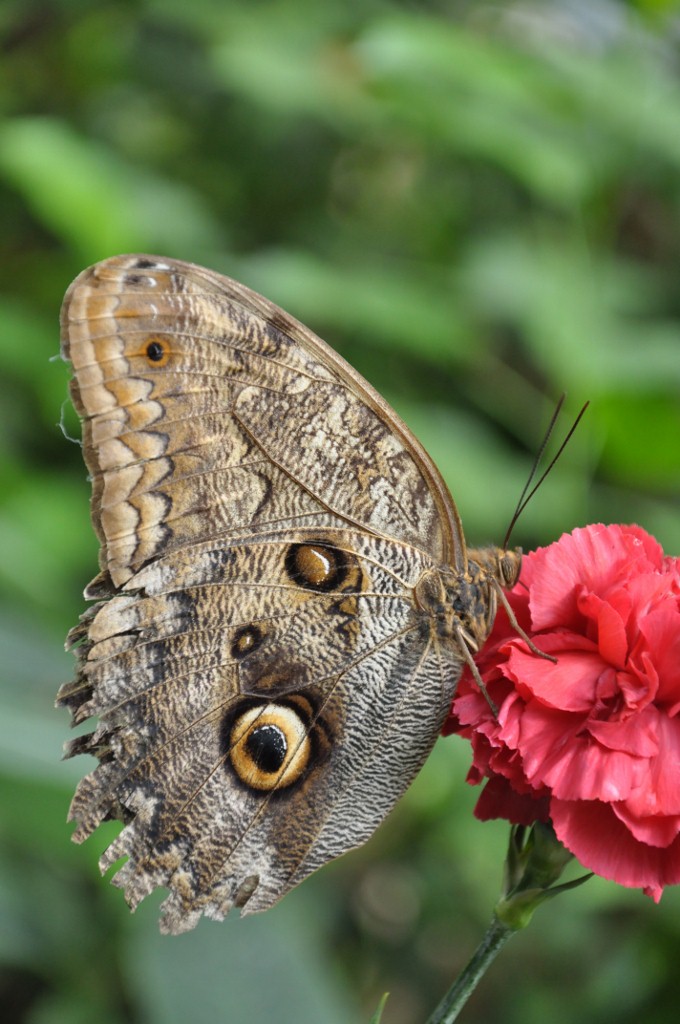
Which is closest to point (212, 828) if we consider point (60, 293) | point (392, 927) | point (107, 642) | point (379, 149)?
point (107, 642)

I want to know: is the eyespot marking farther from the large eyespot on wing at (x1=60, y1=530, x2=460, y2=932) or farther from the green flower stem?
the green flower stem

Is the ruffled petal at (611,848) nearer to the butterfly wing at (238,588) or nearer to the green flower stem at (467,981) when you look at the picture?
the green flower stem at (467,981)

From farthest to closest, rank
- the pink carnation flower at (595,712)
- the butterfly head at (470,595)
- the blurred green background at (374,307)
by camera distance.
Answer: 1. the blurred green background at (374,307)
2. the butterfly head at (470,595)
3. the pink carnation flower at (595,712)

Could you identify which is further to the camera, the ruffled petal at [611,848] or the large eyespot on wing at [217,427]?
the large eyespot on wing at [217,427]

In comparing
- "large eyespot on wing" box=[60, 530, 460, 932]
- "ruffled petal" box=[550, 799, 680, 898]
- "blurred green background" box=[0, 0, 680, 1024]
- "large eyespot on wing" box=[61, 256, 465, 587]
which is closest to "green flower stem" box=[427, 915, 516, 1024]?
"ruffled petal" box=[550, 799, 680, 898]

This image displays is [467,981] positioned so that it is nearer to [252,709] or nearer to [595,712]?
[595,712]

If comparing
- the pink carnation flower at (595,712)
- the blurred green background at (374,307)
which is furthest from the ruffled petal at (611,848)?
the blurred green background at (374,307)
